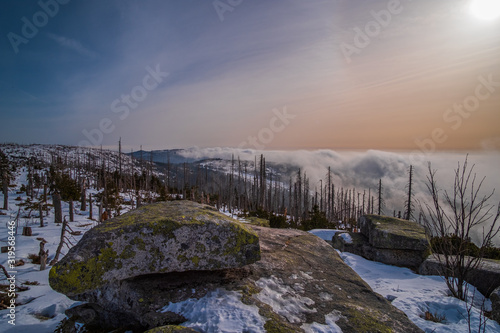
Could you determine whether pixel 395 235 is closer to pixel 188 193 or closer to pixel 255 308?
pixel 255 308

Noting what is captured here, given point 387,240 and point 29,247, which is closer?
point 387,240

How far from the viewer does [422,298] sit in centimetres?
600

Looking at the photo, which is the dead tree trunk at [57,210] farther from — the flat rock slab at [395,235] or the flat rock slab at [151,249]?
the flat rock slab at [395,235]

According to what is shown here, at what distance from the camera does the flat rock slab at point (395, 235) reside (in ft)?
32.2

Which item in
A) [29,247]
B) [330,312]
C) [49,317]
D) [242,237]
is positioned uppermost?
[242,237]

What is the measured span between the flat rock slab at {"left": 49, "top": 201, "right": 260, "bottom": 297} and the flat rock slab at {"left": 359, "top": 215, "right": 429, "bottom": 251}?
9067mm

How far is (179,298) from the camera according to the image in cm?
305

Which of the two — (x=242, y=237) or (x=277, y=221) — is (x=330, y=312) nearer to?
(x=242, y=237)

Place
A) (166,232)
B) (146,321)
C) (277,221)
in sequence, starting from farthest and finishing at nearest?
(277,221)
(166,232)
(146,321)

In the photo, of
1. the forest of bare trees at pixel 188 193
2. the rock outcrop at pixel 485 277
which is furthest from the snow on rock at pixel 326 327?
the forest of bare trees at pixel 188 193

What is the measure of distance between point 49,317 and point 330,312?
6062mm

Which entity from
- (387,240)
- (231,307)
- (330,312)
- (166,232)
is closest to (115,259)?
(166,232)

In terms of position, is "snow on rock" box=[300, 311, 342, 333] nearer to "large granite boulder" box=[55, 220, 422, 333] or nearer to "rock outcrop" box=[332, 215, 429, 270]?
"large granite boulder" box=[55, 220, 422, 333]

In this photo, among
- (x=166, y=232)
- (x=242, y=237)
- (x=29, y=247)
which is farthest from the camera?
(x=29, y=247)
